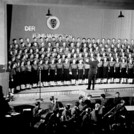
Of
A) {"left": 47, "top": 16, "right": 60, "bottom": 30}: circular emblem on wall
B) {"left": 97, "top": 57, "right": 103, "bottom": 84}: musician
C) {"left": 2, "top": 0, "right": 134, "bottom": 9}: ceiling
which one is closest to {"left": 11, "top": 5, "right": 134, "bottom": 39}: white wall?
{"left": 47, "top": 16, "right": 60, "bottom": 30}: circular emblem on wall

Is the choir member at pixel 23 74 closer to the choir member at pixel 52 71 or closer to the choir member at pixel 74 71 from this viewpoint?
the choir member at pixel 52 71

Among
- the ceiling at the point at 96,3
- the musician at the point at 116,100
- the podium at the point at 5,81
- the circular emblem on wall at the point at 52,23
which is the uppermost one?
the ceiling at the point at 96,3

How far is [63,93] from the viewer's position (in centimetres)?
1348

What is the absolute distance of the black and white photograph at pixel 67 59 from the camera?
37.2 feet

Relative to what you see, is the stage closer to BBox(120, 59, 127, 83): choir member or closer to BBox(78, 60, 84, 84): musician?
BBox(78, 60, 84, 84): musician

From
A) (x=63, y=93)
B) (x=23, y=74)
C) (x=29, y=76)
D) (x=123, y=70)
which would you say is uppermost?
(x=123, y=70)

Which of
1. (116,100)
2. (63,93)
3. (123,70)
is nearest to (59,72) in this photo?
(63,93)

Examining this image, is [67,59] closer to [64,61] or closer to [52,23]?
[64,61]

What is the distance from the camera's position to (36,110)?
30.4 feet

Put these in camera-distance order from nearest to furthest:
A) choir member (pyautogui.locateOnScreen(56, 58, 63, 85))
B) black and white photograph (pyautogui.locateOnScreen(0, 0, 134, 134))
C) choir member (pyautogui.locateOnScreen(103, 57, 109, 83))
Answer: black and white photograph (pyautogui.locateOnScreen(0, 0, 134, 134)), choir member (pyautogui.locateOnScreen(56, 58, 63, 85)), choir member (pyautogui.locateOnScreen(103, 57, 109, 83))

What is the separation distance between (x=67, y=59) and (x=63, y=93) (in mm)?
1679

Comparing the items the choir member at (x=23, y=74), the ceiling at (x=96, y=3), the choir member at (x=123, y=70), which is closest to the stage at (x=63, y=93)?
the choir member at (x=23, y=74)

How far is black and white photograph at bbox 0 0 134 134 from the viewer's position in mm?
11338

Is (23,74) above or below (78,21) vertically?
below
